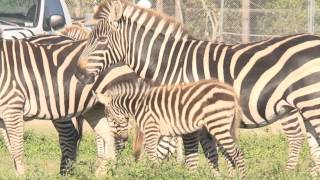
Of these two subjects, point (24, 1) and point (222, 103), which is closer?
point (222, 103)

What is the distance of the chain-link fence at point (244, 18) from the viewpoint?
19.6m

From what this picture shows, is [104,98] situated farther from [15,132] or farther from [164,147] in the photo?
[15,132]

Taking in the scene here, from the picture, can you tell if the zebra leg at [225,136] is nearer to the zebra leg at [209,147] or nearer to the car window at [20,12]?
the zebra leg at [209,147]

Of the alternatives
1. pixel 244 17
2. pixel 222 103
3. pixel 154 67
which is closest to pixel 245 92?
pixel 222 103

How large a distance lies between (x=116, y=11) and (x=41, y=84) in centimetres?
133

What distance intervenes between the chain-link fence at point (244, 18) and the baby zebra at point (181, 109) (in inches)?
311

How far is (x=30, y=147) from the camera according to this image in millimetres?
14680

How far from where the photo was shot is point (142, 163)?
31.1ft

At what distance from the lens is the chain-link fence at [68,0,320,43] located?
19578 millimetres

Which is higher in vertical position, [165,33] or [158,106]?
[165,33]

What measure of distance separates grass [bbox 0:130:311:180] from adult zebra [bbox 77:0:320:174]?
0.68 meters

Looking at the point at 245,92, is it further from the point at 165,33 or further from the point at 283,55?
the point at 165,33

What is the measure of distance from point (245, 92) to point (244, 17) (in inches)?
352

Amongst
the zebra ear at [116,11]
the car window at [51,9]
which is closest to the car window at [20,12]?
the car window at [51,9]
